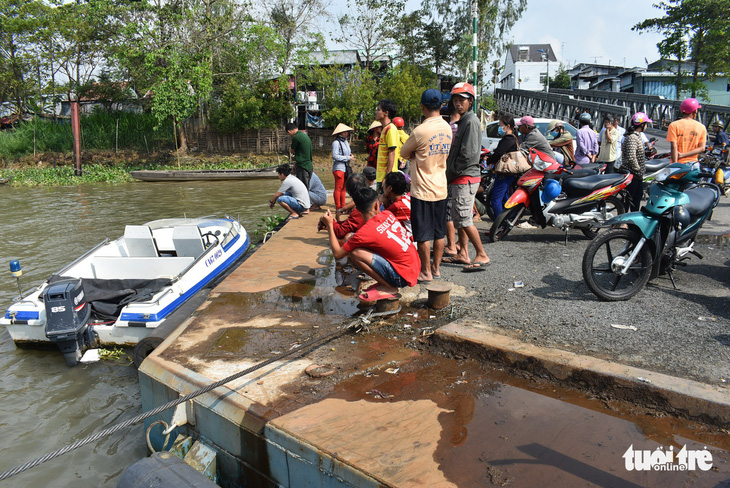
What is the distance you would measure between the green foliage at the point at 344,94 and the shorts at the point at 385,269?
25.2 meters

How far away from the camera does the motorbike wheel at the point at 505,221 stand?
6971 mm

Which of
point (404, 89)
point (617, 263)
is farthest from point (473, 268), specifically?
point (404, 89)

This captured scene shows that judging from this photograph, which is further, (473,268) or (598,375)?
(473,268)

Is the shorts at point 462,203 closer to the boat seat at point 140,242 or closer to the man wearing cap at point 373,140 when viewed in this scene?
the man wearing cap at point 373,140

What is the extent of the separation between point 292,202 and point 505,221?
13.6 feet

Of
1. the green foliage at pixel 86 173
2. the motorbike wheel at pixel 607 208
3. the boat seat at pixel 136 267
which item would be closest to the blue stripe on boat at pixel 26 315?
the boat seat at pixel 136 267

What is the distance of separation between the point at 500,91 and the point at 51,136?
28.8 metres

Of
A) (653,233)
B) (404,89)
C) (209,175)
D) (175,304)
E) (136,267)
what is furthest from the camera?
(404,89)

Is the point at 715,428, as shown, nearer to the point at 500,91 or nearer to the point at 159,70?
the point at 159,70

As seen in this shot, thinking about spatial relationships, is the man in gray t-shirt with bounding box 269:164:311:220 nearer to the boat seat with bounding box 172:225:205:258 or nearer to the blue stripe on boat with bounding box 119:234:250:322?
the boat seat with bounding box 172:225:205:258

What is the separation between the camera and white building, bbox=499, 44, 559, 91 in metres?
55.2

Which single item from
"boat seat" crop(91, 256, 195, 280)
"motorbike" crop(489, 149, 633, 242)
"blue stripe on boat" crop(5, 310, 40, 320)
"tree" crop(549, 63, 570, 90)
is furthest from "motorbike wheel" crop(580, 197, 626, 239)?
"tree" crop(549, 63, 570, 90)

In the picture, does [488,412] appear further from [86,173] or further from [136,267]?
[86,173]

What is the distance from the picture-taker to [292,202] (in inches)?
374
